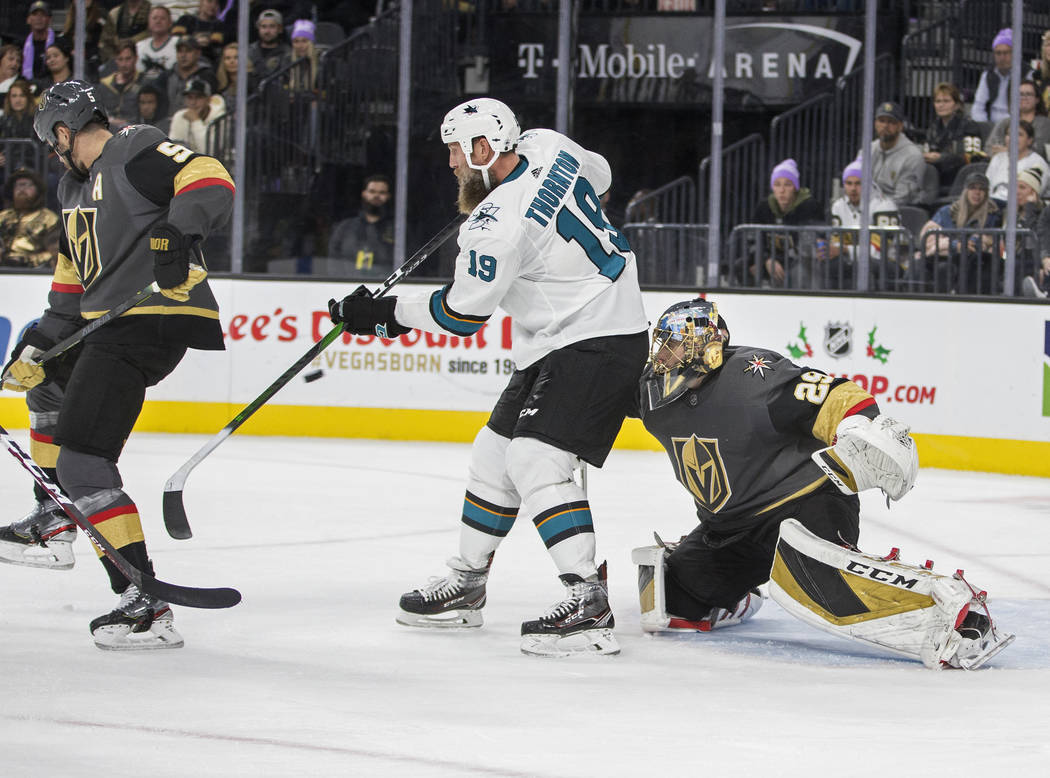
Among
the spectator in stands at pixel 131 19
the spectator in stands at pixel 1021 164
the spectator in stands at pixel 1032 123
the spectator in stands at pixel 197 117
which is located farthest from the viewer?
the spectator in stands at pixel 131 19

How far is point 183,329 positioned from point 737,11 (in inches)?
236

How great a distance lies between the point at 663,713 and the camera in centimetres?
287

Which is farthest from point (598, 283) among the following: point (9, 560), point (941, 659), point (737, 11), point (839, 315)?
point (737, 11)

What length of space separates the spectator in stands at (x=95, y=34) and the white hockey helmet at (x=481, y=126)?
5.59 meters

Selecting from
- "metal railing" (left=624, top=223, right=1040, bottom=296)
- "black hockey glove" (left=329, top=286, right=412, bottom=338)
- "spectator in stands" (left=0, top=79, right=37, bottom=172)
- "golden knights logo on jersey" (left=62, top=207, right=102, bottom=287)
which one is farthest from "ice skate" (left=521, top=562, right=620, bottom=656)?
"spectator in stands" (left=0, top=79, right=37, bottom=172)

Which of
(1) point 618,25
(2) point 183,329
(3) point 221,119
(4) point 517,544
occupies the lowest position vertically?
(4) point 517,544

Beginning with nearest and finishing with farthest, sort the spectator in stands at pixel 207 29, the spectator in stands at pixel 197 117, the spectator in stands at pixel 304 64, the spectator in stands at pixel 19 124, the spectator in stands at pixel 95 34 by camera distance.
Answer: the spectator in stands at pixel 19 124
the spectator in stands at pixel 197 117
the spectator in stands at pixel 304 64
the spectator in stands at pixel 95 34
the spectator in stands at pixel 207 29

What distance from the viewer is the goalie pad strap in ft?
10.5

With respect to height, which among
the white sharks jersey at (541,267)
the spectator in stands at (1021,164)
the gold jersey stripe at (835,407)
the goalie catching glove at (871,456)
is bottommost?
the goalie catching glove at (871,456)

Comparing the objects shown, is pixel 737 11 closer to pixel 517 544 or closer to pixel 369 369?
pixel 369 369

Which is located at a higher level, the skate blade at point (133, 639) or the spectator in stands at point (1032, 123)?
the spectator in stands at point (1032, 123)

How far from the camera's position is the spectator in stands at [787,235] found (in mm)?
7297

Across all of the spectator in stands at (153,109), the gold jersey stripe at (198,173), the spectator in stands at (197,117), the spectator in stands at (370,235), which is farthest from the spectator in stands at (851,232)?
the gold jersey stripe at (198,173)

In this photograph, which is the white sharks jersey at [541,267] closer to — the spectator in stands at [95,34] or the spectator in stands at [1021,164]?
the spectator in stands at [1021,164]
